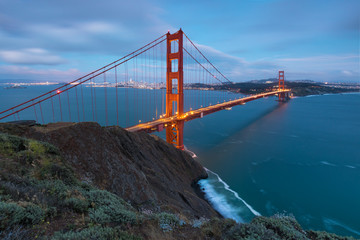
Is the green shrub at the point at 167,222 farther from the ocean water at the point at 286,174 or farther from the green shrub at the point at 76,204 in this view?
the ocean water at the point at 286,174

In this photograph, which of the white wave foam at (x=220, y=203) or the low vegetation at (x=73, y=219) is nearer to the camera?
the low vegetation at (x=73, y=219)

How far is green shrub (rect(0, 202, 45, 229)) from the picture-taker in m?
3.05

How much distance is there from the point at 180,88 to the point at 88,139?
17.9 meters

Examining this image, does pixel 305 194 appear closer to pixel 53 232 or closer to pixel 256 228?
pixel 256 228

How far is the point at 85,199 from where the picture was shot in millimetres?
4730

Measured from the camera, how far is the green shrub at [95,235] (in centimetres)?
308

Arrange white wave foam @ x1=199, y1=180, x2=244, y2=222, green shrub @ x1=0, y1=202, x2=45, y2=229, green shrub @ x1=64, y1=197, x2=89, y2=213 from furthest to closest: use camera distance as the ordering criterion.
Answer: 1. white wave foam @ x1=199, y1=180, x2=244, y2=222
2. green shrub @ x1=64, y1=197, x2=89, y2=213
3. green shrub @ x1=0, y1=202, x2=45, y2=229

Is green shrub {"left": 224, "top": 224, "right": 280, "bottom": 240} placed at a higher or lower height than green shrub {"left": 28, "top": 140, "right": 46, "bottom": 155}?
lower

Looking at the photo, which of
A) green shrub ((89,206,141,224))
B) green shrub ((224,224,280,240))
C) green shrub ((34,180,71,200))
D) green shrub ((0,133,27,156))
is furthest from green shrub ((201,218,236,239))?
green shrub ((0,133,27,156))

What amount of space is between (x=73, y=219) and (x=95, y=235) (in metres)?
0.95

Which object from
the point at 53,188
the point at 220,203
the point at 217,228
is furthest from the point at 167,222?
the point at 220,203

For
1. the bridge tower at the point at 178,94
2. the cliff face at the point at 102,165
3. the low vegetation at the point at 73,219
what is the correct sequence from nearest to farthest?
the low vegetation at the point at 73,219
the cliff face at the point at 102,165
the bridge tower at the point at 178,94

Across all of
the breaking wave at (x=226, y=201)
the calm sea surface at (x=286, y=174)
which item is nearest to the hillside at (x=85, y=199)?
the breaking wave at (x=226, y=201)

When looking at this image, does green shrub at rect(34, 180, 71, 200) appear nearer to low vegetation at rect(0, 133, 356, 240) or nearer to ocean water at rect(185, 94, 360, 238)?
low vegetation at rect(0, 133, 356, 240)
